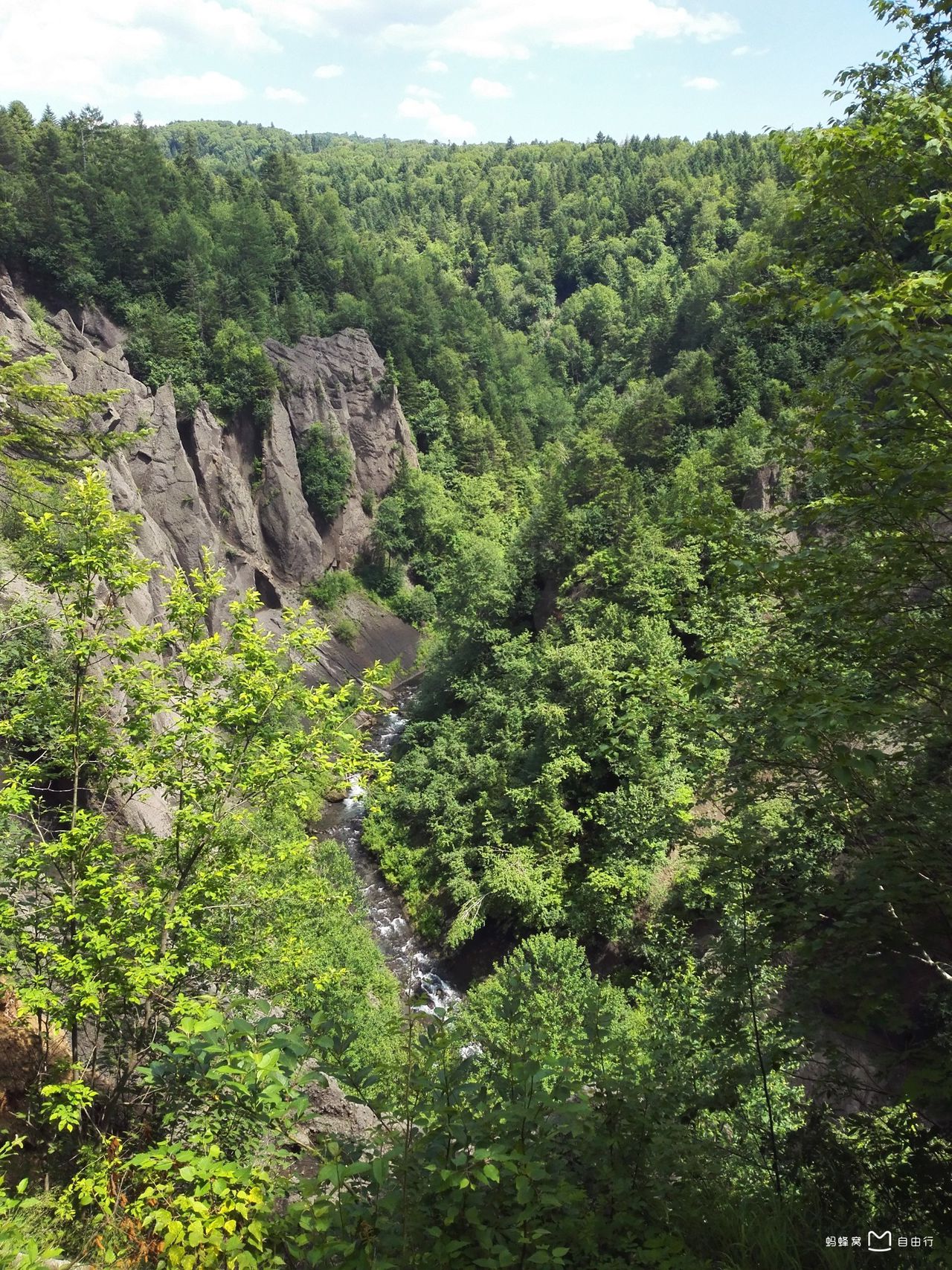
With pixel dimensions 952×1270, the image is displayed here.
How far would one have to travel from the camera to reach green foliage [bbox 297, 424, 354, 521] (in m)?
54.4

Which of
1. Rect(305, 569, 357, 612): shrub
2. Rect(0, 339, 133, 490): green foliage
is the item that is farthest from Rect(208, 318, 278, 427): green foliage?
Rect(0, 339, 133, 490): green foliage

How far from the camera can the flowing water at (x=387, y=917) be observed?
890 inches

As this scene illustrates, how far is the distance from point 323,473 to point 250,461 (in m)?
5.50

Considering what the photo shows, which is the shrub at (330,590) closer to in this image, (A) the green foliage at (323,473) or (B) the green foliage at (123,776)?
(A) the green foliage at (323,473)

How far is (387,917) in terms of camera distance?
2644cm

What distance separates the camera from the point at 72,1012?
6.94 m

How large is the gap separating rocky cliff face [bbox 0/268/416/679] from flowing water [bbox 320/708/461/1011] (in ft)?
36.3

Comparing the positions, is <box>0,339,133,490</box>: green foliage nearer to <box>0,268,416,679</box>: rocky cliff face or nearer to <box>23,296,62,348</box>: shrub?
<box>0,268,416,679</box>: rocky cliff face

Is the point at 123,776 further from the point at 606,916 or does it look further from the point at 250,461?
the point at 250,461

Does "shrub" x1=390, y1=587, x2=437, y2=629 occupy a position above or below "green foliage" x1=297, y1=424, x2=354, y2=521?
below

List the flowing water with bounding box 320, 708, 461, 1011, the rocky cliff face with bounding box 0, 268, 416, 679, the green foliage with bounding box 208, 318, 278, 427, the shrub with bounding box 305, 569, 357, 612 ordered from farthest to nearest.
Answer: the shrub with bounding box 305, 569, 357, 612 < the green foliage with bounding box 208, 318, 278, 427 < the rocky cliff face with bounding box 0, 268, 416, 679 < the flowing water with bounding box 320, 708, 461, 1011

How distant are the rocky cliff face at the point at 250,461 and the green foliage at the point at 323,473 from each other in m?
0.90

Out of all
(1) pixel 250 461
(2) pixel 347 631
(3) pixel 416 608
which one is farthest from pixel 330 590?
(1) pixel 250 461

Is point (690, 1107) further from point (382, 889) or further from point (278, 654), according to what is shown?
point (382, 889)
